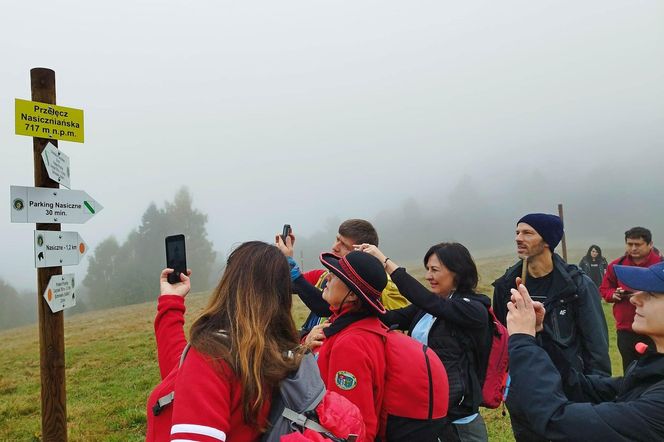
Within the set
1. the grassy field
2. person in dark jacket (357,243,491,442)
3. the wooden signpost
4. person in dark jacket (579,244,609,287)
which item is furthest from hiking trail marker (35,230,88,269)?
person in dark jacket (579,244,609,287)

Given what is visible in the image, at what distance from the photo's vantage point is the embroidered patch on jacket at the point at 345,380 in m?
2.66

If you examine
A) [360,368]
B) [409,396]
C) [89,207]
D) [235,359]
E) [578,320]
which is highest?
[89,207]

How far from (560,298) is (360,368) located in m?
2.42

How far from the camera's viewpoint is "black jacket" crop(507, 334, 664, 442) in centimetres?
192

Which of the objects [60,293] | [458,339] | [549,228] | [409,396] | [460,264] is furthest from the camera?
[60,293]

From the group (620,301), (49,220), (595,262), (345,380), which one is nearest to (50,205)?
(49,220)

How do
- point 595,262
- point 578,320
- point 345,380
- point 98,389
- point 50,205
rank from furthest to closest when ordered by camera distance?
point 595,262, point 98,389, point 50,205, point 578,320, point 345,380

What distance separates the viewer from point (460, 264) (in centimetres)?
401

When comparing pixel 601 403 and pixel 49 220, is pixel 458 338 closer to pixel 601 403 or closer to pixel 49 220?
pixel 601 403

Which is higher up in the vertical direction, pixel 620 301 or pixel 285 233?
pixel 285 233

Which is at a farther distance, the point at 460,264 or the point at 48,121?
the point at 48,121

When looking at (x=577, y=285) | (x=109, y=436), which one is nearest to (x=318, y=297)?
(x=577, y=285)

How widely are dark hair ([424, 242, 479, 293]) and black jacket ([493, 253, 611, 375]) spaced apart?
31.9 inches

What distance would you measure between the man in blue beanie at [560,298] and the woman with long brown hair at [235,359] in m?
2.58
